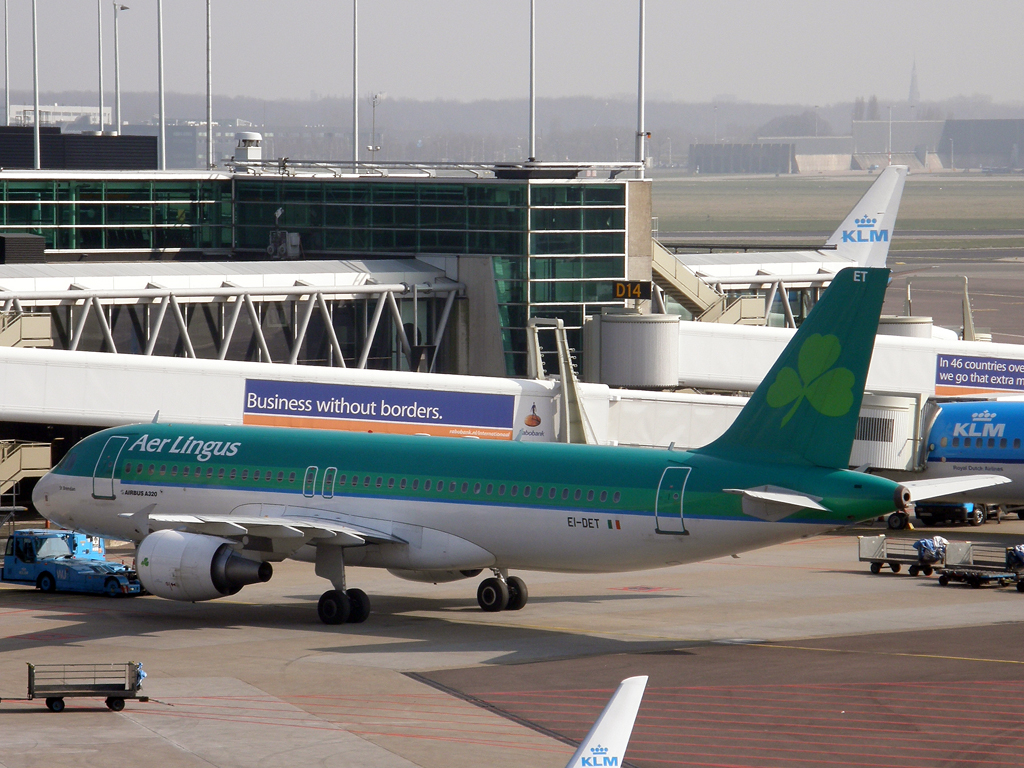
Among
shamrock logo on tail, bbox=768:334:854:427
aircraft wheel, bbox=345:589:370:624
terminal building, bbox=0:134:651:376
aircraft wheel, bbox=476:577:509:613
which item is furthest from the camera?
terminal building, bbox=0:134:651:376

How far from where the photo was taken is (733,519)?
104ft

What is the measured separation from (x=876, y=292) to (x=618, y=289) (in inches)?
1346

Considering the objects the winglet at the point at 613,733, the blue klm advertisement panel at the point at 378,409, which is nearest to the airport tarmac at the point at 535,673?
the blue klm advertisement panel at the point at 378,409

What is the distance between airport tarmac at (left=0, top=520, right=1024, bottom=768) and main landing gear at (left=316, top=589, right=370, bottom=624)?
0.39 m

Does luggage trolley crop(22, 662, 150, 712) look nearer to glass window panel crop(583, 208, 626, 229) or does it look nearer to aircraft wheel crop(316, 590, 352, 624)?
aircraft wheel crop(316, 590, 352, 624)

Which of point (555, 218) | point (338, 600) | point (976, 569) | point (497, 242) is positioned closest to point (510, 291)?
point (497, 242)

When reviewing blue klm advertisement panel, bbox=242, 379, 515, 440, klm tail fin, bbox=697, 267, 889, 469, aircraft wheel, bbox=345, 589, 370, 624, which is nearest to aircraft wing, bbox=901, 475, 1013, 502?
klm tail fin, bbox=697, 267, 889, 469

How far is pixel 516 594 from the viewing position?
37156 millimetres

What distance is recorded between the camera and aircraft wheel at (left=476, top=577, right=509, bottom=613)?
36938 mm

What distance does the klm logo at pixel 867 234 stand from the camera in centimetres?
8581

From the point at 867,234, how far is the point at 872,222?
0.76 metres

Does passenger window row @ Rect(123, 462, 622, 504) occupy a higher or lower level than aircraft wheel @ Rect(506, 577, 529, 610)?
higher

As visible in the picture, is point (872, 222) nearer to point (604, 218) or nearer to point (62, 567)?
point (604, 218)

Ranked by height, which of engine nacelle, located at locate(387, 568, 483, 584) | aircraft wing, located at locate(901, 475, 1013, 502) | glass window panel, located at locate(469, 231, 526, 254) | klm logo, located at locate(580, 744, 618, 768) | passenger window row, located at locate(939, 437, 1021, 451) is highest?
glass window panel, located at locate(469, 231, 526, 254)
